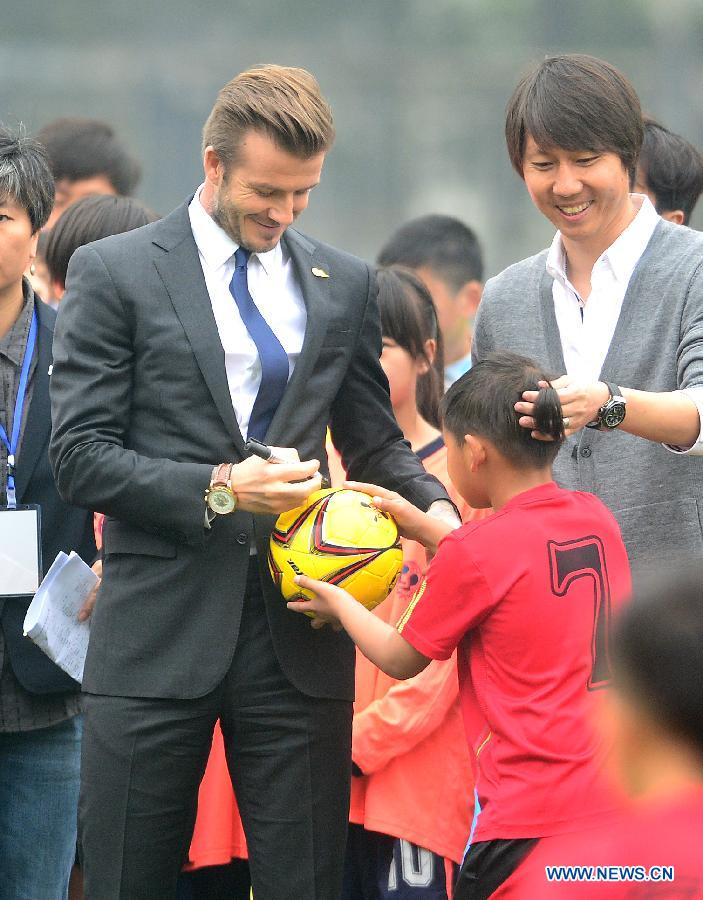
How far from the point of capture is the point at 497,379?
3.29 m

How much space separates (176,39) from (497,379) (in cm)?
464

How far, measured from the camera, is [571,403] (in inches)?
127

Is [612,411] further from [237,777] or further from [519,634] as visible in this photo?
[237,777]

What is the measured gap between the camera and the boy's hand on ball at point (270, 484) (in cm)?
315

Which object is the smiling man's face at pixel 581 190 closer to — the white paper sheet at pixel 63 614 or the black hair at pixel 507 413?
the black hair at pixel 507 413

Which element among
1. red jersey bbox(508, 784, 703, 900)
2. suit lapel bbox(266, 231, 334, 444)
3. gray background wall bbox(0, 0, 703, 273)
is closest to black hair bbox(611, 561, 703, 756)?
red jersey bbox(508, 784, 703, 900)

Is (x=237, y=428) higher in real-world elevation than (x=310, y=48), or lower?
lower

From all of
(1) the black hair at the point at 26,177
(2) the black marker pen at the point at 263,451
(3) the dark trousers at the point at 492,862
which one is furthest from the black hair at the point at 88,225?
(3) the dark trousers at the point at 492,862

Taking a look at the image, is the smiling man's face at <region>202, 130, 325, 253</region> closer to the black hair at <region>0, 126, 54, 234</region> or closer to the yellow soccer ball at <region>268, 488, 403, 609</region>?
the yellow soccer ball at <region>268, 488, 403, 609</region>

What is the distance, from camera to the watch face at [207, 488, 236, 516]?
125 inches

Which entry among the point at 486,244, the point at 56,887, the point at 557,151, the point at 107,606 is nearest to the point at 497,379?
the point at 557,151

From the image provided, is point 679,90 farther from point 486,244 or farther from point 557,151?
point 557,151

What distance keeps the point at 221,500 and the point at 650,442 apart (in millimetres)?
1166

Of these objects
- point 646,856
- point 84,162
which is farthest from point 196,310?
point 84,162
